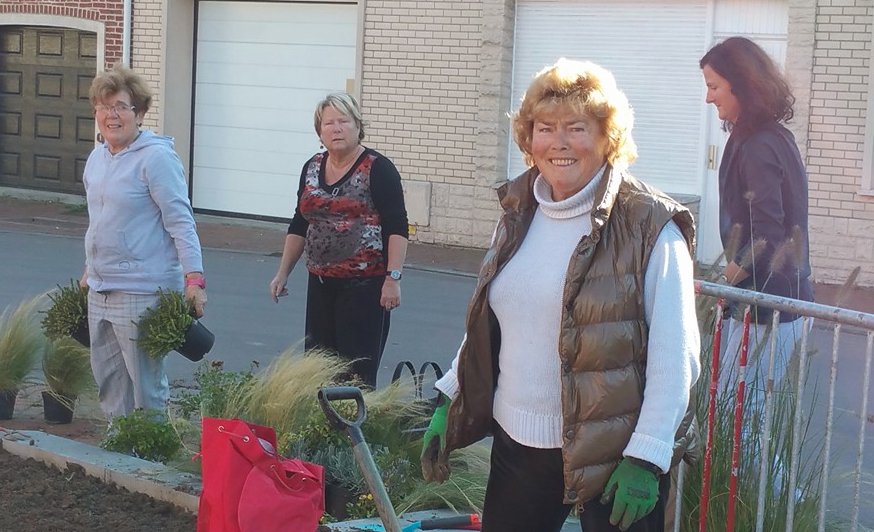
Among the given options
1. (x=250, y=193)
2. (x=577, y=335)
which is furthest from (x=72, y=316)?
(x=250, y=193)

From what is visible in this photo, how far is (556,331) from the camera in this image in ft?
10.6

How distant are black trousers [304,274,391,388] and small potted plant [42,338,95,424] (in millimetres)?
1274

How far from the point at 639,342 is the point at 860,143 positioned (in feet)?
33.8

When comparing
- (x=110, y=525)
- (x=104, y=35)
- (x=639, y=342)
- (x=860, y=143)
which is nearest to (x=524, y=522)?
(x=639, y=342)

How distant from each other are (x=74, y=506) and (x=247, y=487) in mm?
1469

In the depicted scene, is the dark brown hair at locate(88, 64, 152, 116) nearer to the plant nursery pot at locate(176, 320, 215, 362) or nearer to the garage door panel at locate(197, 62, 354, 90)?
the plant nursery pot at locate(176, 320, 215, 362)

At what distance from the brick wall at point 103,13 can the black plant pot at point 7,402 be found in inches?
439

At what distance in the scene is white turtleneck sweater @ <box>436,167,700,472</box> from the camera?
3.04 m

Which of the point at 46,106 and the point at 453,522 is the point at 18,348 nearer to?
the point at 453,522

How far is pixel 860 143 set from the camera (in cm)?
1260

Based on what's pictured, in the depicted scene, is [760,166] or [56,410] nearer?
[760,166]

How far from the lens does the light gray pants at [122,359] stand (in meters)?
5.75

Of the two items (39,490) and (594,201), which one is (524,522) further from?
(39,490)

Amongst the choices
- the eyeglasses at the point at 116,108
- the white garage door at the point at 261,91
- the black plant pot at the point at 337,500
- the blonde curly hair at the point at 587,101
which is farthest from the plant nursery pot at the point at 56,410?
the white garage door at the point at 261,91
